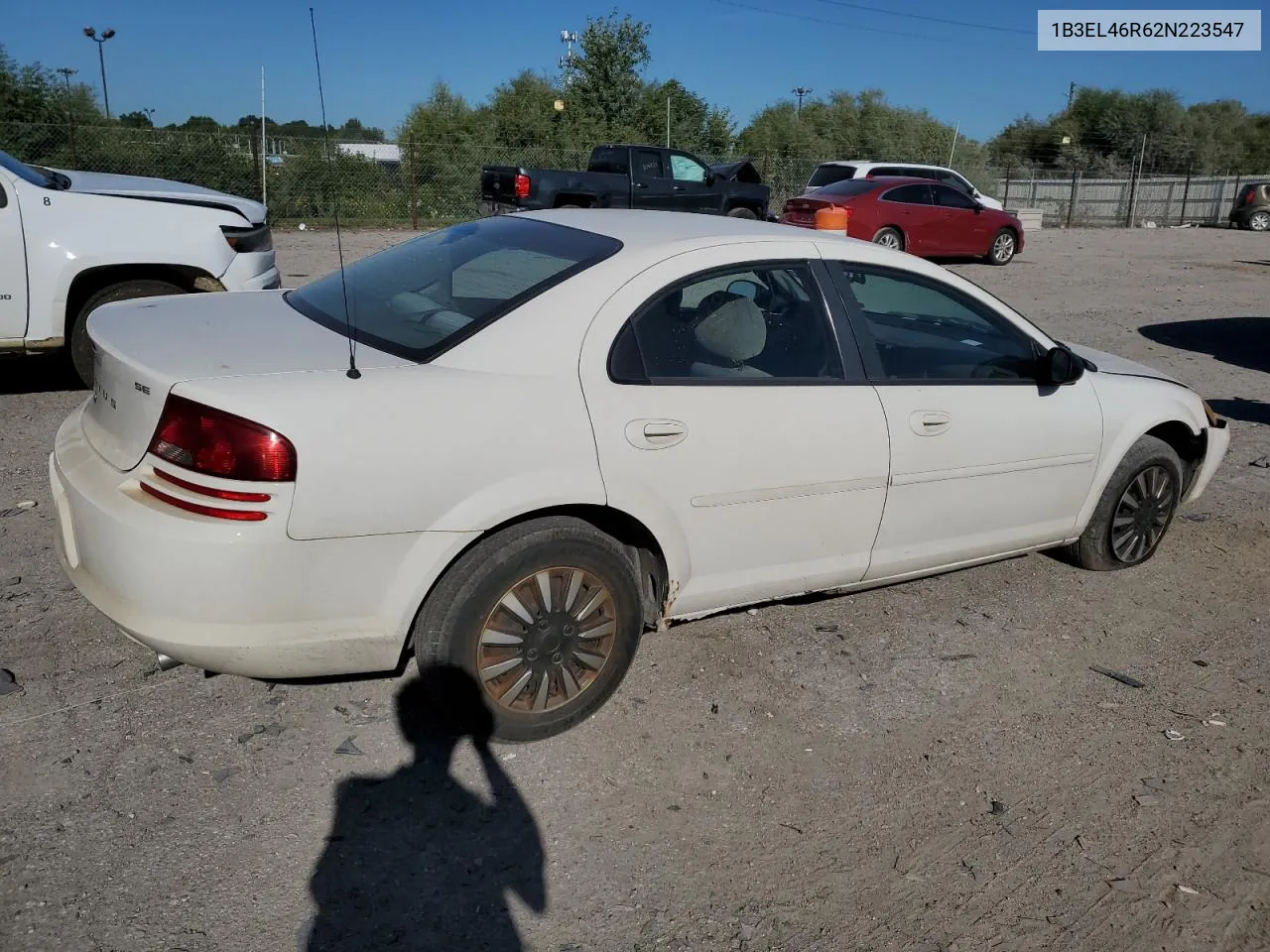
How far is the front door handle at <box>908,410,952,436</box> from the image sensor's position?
12.5ft

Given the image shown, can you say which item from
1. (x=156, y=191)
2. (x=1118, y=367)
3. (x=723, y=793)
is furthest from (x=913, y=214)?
(x=723, y=793)

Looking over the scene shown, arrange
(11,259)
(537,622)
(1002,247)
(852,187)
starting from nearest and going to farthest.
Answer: (537,622), (11,259), (852,187), (1002,247)

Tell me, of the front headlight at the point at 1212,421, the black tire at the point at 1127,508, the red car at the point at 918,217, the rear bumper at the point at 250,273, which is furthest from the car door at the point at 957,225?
the black tire at the point at 1127,508

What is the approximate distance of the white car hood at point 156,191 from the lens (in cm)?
693

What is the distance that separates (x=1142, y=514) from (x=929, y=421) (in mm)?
1635

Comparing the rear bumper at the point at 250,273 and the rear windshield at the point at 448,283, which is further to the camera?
the rear bumper at the point at 250,273

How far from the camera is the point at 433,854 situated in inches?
109

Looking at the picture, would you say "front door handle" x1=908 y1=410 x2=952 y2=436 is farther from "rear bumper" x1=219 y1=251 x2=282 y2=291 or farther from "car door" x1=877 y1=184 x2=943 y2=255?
"car door" x1=877 y1=184 x2=943 y2=255

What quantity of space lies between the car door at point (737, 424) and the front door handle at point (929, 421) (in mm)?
170

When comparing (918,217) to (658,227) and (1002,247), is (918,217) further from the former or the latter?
(658,227)

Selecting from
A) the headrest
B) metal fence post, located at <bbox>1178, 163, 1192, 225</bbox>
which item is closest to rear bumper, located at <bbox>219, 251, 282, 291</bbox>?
the headrest

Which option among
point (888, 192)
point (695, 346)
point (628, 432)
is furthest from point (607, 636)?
point (888, 192)

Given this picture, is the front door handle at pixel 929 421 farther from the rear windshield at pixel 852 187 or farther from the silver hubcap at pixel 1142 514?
the rear windshield at pixel 852 187

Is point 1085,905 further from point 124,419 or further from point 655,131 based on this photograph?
point 655,131
